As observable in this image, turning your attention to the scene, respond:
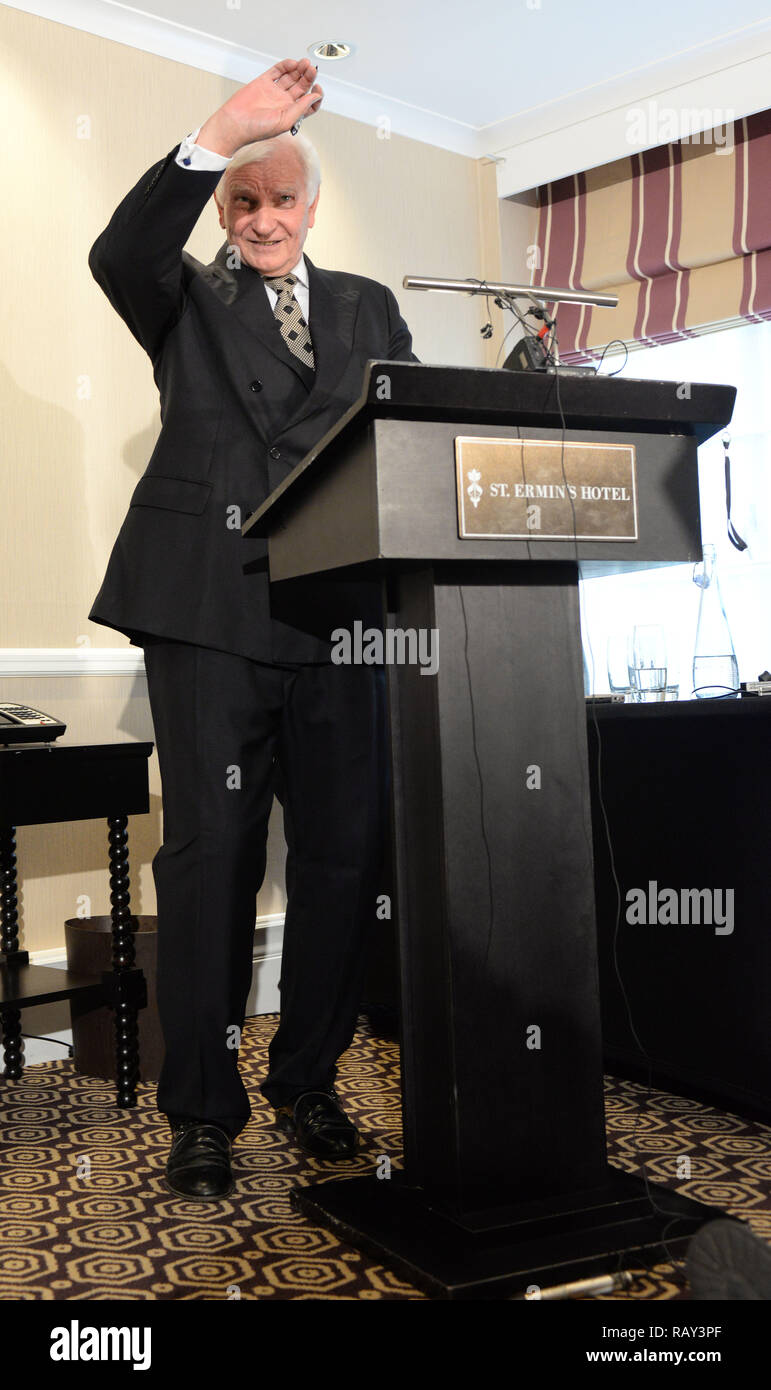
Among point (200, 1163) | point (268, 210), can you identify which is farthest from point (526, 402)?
point (200, 1163)

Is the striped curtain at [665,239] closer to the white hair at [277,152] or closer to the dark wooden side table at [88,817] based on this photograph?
the white hair at [277,152]

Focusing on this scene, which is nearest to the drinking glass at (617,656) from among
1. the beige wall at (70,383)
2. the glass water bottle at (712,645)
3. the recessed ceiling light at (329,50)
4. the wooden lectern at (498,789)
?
the glass water bottle at (712,645)

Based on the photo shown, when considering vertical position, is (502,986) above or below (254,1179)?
above

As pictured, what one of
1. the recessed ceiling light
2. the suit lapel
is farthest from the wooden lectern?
the recessed ceiling light

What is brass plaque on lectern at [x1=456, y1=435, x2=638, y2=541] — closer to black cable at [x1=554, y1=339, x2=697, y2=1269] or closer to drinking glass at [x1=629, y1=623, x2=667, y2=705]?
black cable at [x1=554, y1=339, x2=697, y2=1269]

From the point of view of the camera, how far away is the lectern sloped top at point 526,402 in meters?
1.29

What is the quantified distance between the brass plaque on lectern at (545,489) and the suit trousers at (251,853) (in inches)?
25.3

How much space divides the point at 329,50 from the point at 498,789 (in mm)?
2757

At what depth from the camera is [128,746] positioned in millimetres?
2473

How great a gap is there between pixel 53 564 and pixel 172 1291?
1867mm

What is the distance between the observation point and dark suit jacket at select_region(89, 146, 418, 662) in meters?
1.85

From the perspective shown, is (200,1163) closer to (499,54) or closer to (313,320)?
(313,320)
